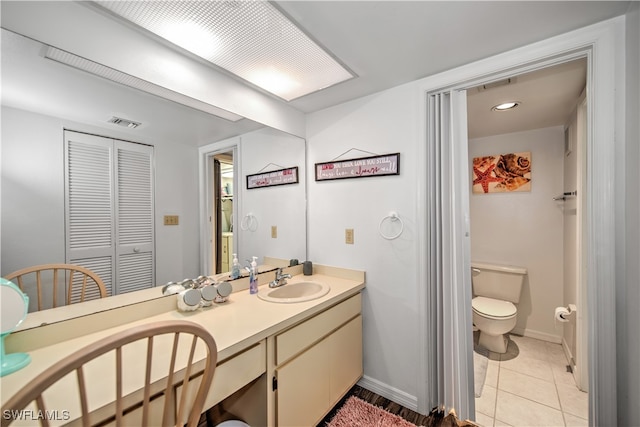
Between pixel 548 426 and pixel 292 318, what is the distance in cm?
179

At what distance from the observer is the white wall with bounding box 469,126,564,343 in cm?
251

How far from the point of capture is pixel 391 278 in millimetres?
1785

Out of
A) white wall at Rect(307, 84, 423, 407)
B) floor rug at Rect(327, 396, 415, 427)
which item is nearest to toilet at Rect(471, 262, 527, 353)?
white wall at Rect(307, 84, 423, 407)

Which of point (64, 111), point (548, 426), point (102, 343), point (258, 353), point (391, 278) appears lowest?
point (548, 426)

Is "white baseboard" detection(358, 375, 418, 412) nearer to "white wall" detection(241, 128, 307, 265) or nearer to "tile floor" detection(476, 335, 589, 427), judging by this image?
"tile floor" detection(476, 335, 589, 427)

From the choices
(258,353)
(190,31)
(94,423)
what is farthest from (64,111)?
(258,353)

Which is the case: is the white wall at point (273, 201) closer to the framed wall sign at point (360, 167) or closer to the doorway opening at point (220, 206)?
the doorway opening at point (220, 206)

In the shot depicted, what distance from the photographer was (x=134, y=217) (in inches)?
47.7

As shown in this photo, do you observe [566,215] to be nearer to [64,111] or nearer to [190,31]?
[190,31]

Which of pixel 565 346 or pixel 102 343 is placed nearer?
pixel 102 343

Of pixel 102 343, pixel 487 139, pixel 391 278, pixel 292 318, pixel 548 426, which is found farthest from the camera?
pixel 487 139

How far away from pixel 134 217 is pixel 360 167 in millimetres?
1414

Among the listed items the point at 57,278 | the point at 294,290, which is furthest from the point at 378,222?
the point at 57,278

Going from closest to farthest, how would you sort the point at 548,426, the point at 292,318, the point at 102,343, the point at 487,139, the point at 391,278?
the point at 102,343 → the point at 292,318 → the point at 548,426 → the point at 391,278 → the point at 487,139
